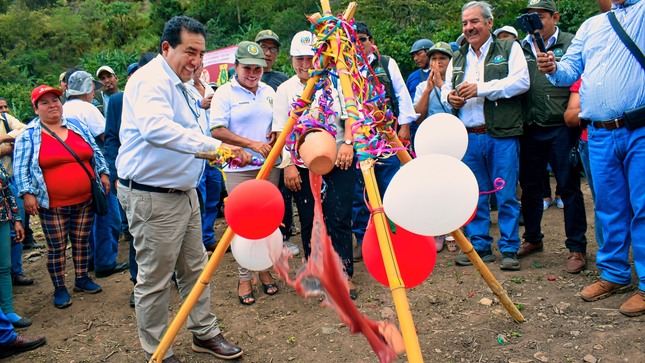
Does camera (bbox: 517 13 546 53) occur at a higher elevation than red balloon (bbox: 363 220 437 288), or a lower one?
higher

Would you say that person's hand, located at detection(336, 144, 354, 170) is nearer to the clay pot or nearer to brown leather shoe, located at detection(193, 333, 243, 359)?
the clay pot

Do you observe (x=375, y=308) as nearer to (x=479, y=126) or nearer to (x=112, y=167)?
(x=479, y=126)

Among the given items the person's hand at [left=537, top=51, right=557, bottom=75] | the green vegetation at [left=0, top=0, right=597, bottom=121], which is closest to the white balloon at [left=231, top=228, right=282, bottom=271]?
the person's hand at [left=537, top=51, right=557, bottom=75]

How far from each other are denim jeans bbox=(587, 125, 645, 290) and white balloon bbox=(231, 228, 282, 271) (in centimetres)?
246

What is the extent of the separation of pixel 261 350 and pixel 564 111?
10.8 ft

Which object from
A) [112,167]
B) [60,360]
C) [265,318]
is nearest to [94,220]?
[112,167]

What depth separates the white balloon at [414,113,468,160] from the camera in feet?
9.74

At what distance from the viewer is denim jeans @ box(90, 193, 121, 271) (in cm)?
547

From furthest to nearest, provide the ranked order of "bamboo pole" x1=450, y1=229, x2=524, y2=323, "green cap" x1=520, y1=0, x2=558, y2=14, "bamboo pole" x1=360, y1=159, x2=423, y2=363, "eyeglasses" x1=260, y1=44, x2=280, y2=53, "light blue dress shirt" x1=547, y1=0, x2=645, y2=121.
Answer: "eyeglasses" x1=260, y1=44, x2=280, y2=53
"green cap" x1=520, y1=0, x2=558, y2=14
"light blue dress shirt" x1=547, y1=0, x2=645, y2=121
"bamboo pole" x1=450, y1=229, x2=524, y2=323
"bamboo pole" x1=360, y1=159, x2=423, y2=363

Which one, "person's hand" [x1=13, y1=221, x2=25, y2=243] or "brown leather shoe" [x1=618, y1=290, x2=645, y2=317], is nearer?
"brown leather shoe" [x1=618, y1=290, x2=645, y2=317]

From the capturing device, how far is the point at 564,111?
4.50 m

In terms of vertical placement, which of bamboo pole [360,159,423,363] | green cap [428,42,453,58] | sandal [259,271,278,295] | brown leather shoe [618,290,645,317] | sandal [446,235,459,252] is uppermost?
green cap [428,42,453,58]

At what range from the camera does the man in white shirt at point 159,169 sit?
119 inches

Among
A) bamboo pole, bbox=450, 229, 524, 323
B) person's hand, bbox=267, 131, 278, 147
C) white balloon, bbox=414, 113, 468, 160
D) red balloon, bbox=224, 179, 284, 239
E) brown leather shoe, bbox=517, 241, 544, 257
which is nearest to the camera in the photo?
red balloon, bbox=224, 179, 284, 239
